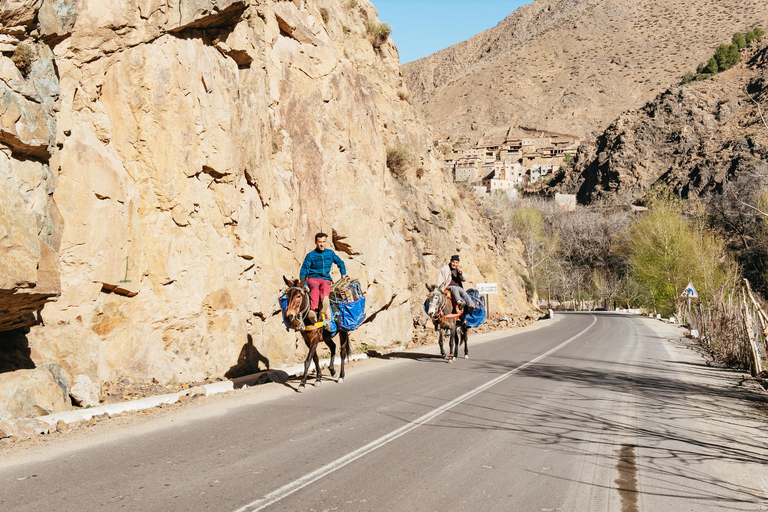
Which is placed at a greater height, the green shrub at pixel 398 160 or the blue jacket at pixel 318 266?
the green shrub at pixel 398 160

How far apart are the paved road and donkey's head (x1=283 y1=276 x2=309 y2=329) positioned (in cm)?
124

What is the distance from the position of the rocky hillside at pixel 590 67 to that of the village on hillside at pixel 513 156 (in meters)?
2.58

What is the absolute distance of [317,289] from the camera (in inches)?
451

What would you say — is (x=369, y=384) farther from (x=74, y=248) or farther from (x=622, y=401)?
(x=74, y=248)

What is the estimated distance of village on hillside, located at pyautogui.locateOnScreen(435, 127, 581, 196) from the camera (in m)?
135

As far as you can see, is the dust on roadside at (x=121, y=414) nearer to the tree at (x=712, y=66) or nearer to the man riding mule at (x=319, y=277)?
the man riding mule at (x=319, y=277)

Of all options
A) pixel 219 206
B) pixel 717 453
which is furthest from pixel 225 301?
pixel 717 453

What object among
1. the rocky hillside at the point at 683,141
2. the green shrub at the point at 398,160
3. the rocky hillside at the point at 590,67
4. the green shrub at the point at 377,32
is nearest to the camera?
the green shrub at the point at 398,160

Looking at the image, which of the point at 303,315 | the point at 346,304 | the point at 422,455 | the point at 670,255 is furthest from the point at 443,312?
the point at 670,255

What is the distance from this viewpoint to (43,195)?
8.49 m

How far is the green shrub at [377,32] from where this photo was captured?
32.5 metres

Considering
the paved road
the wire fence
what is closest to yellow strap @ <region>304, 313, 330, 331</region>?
the paved road

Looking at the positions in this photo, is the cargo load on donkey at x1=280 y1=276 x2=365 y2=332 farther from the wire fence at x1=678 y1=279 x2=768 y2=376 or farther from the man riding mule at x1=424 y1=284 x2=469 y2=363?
the wire fence at x1=678 y1=279 x2=768 y2=376

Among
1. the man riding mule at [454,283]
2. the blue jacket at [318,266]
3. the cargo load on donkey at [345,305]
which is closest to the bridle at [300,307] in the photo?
the blue jacket at [318,266]
